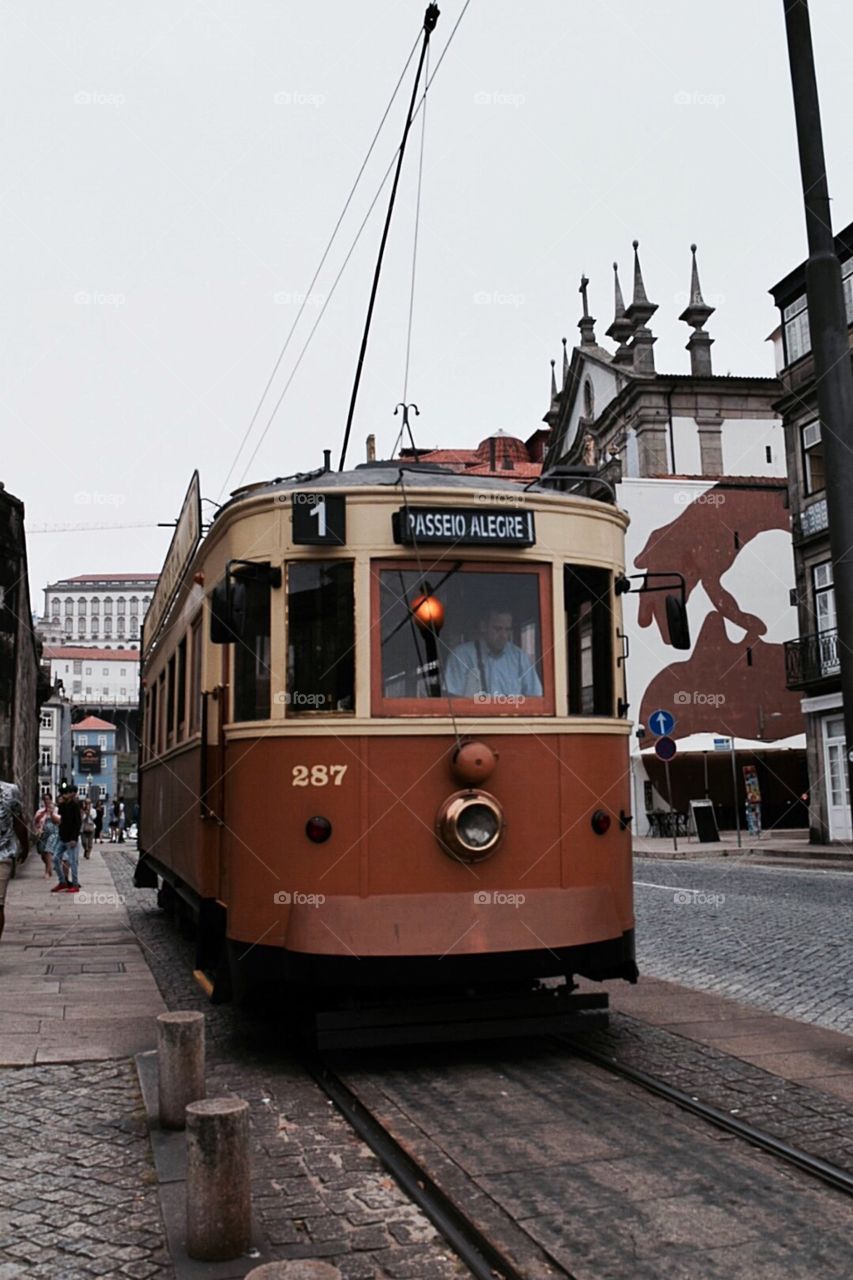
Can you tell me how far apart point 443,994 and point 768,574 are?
129 feet

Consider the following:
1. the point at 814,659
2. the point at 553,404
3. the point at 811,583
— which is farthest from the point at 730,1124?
the point at 553,404

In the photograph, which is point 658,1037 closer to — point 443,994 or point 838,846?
point 443,994

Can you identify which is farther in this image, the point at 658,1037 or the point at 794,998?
the point at 794,998

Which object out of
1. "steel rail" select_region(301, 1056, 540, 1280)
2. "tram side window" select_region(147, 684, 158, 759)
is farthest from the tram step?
"tram side window" select_region(147, 684, 158, 759)

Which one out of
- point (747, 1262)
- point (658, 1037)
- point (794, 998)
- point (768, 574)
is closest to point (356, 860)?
point (658, 1037)

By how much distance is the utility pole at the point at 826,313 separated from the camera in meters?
7.39

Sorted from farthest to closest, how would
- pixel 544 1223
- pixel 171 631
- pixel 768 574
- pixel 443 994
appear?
pixel 768 574
pixel 171 631
pixel 443 994
pixel 544 1223

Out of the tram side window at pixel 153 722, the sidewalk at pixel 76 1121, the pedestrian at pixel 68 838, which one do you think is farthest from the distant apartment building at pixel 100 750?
the sidewalk at pixel 76 1121

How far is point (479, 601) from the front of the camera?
23.6 ft

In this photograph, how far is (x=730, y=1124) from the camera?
218 inches

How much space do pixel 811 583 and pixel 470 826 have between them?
28279 millimetres

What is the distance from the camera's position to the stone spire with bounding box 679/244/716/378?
48.3 metres

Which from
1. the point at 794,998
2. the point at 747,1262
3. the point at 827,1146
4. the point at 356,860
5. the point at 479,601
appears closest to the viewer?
the point at 747,1262

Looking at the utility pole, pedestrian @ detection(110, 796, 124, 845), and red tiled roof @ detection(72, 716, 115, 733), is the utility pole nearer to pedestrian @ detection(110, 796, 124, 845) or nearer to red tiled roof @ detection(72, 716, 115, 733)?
pedestrian @ detection(110, 796, 124, 845)
